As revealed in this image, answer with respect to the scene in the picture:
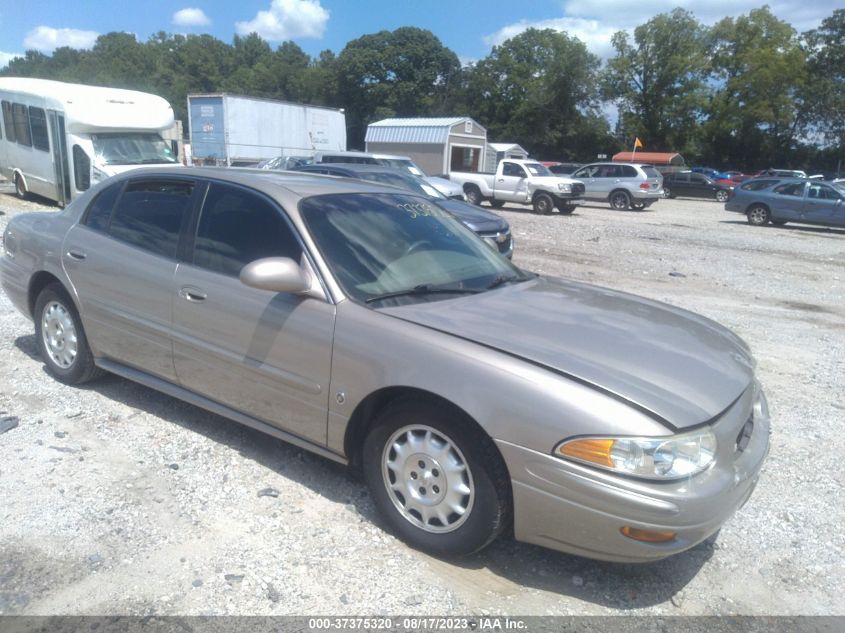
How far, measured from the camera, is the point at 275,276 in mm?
3271

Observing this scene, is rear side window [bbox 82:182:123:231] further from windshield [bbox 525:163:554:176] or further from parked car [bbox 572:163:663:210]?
parked car [bbox 572:163:663:210]

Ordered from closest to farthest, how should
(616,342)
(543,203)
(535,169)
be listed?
(616,342) → (543,203) → (535,169)

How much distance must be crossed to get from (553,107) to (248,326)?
61964mm

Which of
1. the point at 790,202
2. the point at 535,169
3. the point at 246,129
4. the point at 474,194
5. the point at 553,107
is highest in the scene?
the point at 553,107

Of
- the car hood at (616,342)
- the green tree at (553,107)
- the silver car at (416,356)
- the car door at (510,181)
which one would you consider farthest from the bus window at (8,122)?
the green tree at (553,107)

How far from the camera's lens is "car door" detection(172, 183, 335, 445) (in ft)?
11.1

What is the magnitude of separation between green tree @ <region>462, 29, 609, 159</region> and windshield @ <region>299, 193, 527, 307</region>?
59460 millimetres

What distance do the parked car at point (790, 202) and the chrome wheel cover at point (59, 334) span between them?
21.1 meters

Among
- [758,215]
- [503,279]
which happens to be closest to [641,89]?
[758,215]

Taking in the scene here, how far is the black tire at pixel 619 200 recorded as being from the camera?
25.9 metres

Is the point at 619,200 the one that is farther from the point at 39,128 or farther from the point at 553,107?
the point at 553,107

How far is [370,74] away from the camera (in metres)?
76.6

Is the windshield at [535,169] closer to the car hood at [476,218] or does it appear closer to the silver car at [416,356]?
the car hood at [476,218]

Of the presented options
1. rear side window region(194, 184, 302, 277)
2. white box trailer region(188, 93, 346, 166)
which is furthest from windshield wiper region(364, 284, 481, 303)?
white box trailer region(188, 93, 346, 166)
